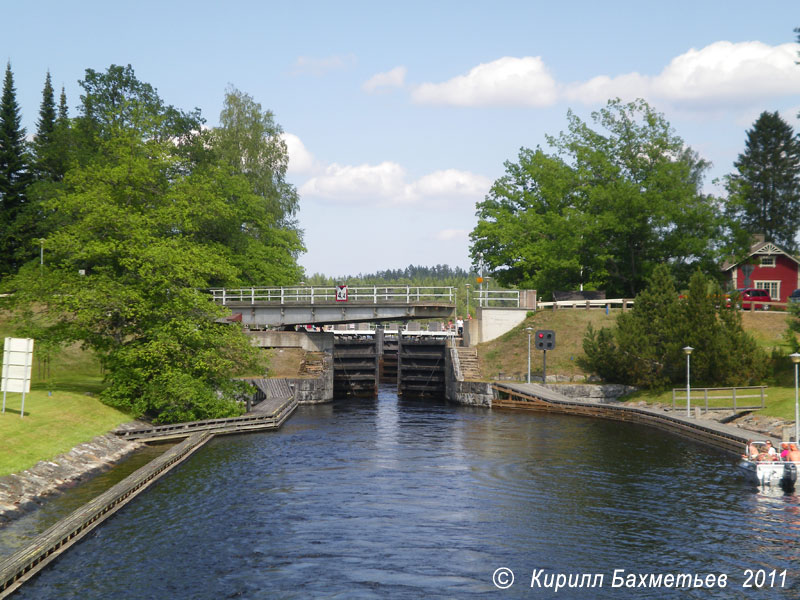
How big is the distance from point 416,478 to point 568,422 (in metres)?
19.4

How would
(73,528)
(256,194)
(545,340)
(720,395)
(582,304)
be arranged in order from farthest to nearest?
(256,194), (582,304), (545,340), (720,395), (73,528)

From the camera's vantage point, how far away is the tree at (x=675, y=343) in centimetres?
4719

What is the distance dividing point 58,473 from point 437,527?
13792mm

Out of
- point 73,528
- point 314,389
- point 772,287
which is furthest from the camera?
point 772,287

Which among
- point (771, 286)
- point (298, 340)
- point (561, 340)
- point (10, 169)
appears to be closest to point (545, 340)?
point (561, 340)

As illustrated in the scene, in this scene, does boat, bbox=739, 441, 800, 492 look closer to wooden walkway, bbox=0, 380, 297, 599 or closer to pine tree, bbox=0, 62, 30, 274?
wooden walkway, bbox=0, 380, 297, 599

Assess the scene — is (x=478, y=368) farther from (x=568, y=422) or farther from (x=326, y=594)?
(x=326, y=594)

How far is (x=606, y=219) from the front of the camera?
68.4 meters

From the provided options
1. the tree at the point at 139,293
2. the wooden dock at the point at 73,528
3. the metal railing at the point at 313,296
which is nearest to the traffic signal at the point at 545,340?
the metal railing at the point at 313,296

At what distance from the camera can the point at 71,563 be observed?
18938 mm

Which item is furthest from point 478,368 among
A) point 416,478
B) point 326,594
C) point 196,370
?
point 326,594

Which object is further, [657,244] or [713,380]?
[657,244]

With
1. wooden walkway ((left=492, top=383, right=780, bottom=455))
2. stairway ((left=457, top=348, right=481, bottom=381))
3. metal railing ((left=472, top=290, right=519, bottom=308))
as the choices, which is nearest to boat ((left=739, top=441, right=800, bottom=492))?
wooden walkway ((left=492, top=383, right=780, bottom=455))

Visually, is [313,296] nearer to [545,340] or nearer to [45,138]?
[545,340]
